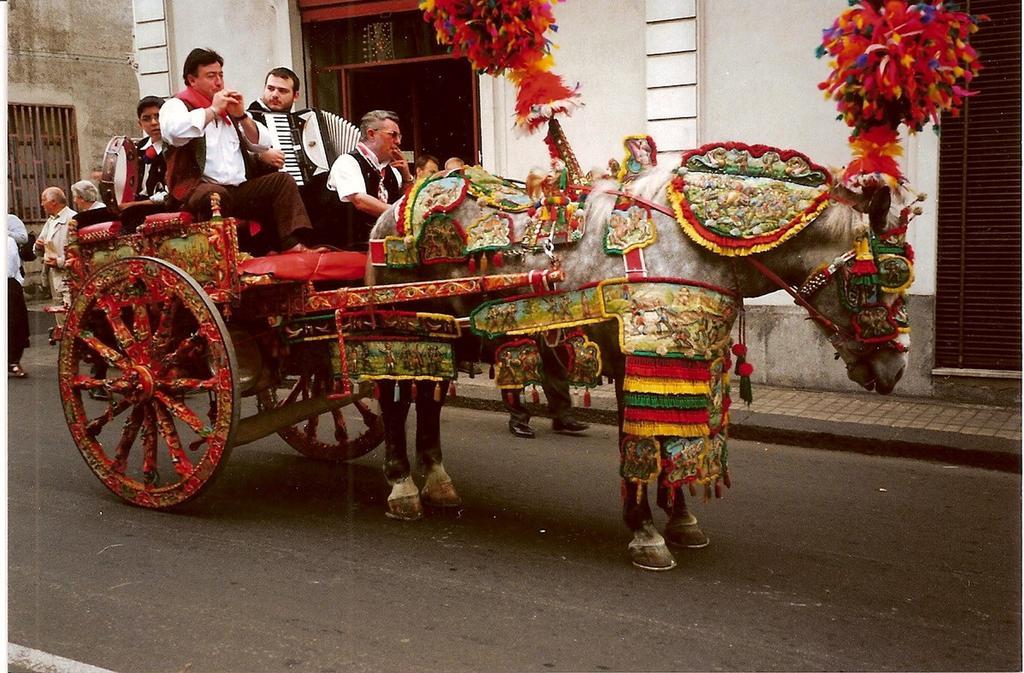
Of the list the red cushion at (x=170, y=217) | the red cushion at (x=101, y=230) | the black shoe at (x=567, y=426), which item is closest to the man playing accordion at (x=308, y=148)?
the red cushion at (x=170, y=217)

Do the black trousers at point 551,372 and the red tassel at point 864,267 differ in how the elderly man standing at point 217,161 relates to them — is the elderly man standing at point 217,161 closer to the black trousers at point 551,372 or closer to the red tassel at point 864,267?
the black trousers at point 551,372

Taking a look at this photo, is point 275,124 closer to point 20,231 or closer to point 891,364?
point 891,364

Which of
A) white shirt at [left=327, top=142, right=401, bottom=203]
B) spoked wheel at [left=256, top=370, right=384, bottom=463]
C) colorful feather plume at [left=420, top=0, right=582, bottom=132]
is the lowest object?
spoked wheel at [left=256, top=370, right=384, bottom=463]

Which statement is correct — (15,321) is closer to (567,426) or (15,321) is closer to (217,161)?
(217,161)

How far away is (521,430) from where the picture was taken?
7.04 m

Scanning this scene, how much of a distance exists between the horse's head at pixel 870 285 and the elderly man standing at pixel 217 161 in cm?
251

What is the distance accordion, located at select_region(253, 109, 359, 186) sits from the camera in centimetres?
564

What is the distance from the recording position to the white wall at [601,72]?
8.87 meters

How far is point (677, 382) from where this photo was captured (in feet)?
13.1

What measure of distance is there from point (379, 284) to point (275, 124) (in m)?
1.39

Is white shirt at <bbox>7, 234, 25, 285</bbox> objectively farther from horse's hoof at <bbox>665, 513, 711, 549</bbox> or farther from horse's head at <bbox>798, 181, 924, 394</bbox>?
horse's head at <bbox>798, 181, 924, 394</bbox>

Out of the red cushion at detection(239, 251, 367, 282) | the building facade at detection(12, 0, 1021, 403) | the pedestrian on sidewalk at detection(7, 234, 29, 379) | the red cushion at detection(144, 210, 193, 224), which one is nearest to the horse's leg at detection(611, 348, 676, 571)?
the red cushion at detection(239, 251, 367, 282)

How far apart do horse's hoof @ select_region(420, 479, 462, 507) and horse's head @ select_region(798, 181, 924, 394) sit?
2.10 m

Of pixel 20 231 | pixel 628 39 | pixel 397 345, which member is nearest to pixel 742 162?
pixel 397 345
